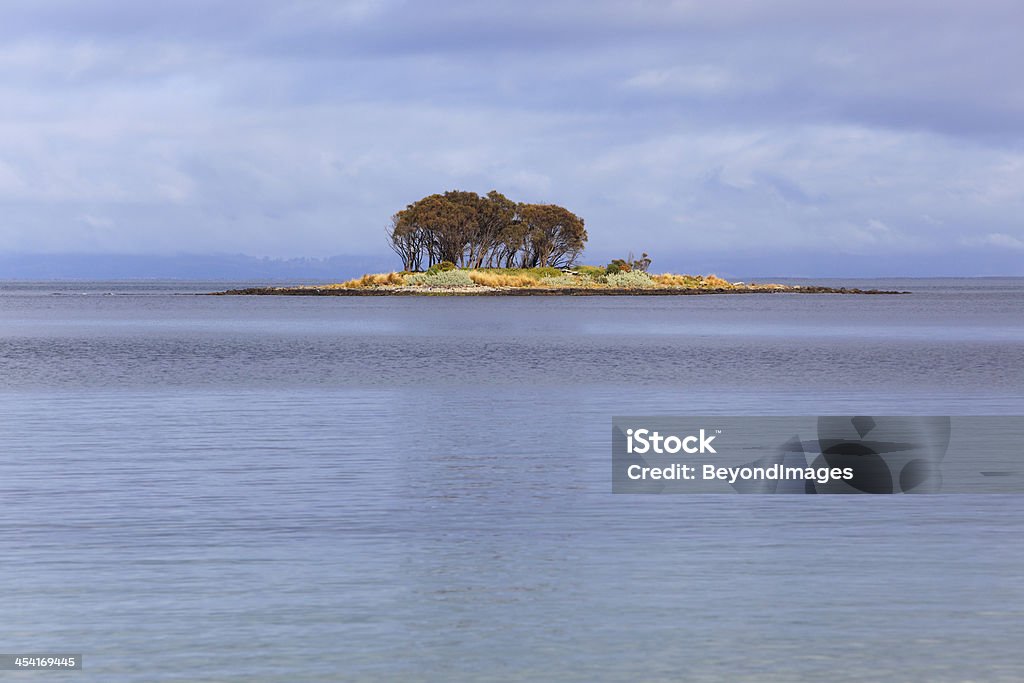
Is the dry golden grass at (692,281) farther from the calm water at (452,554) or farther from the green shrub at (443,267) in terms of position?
the calm water at (452,554)

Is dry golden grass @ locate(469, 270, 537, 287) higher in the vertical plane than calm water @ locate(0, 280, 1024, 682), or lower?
higher

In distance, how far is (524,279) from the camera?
14325 centimetres

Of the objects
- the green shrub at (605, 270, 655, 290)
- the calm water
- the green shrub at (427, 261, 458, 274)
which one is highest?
the green shrub at (427, 261, 458, 274)

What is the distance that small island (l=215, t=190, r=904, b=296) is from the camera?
5418 inches

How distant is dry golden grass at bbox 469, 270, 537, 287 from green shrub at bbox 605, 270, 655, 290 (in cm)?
1161

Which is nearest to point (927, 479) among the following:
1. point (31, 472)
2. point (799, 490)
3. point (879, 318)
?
point (799, 490)

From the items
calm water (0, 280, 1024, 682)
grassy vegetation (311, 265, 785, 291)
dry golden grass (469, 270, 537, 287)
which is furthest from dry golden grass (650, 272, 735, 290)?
calm water (0, 280, 1024, 682)

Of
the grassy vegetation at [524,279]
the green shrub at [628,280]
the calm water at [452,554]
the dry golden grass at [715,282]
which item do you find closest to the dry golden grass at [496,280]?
the grassy vegetation at [524,279]

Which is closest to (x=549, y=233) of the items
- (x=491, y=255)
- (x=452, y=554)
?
(x=491, y=255)

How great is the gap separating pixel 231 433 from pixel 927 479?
12108 millimetres

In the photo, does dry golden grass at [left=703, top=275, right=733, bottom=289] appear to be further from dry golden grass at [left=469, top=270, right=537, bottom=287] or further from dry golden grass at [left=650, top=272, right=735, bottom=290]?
dry golden grass at [left=469, top=270, right=537, bottom=287]

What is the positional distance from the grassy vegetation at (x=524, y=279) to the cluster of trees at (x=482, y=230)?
7.30 ft

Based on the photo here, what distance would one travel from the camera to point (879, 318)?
88.6 m

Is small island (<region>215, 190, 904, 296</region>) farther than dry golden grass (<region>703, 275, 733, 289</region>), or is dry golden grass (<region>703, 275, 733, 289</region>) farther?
dry golden grass (<region>703, 275, 733, 289</region>)
